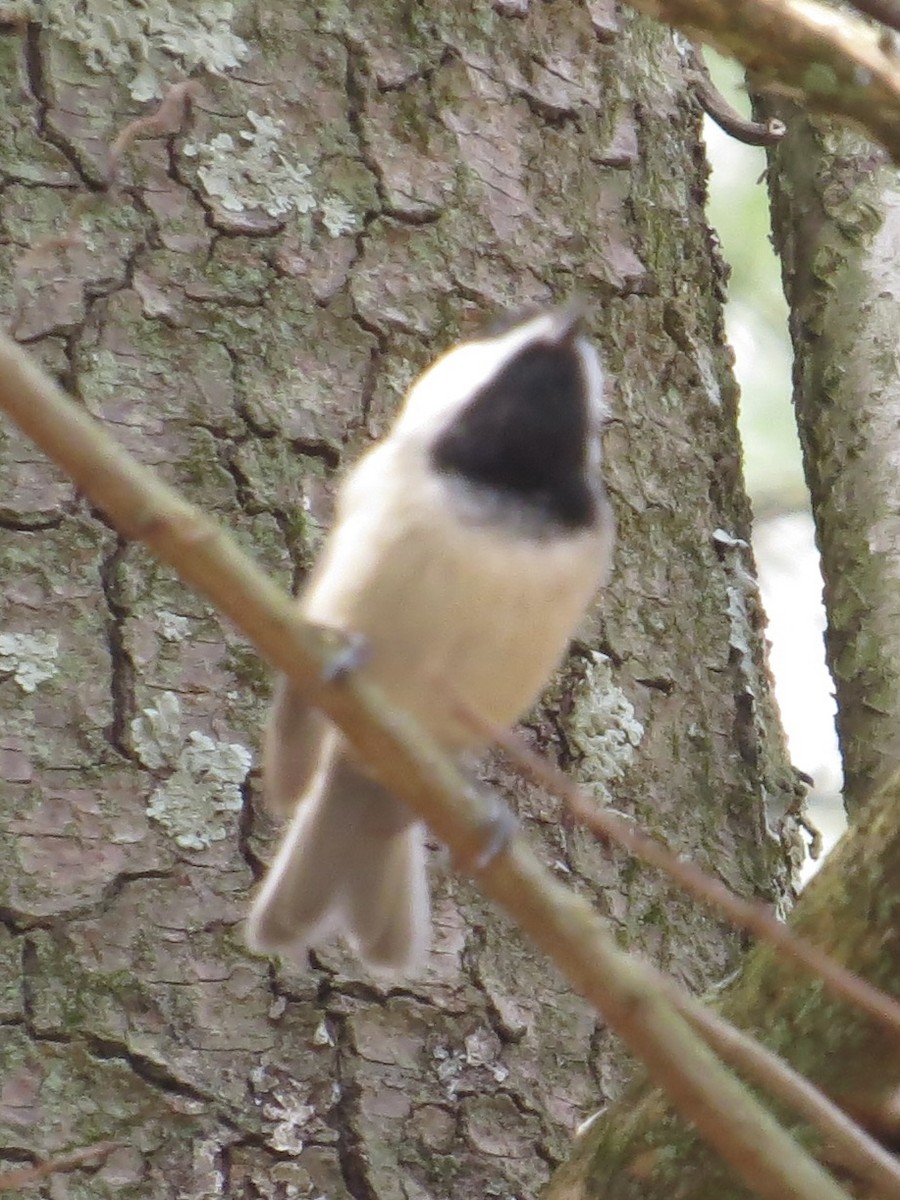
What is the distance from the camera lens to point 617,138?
2361mm

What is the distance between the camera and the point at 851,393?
2193 millimetres

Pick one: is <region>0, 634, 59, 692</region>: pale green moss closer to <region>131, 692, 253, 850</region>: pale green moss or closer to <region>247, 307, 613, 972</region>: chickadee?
<region>131, 692, 253, 850</region>: pale green moss

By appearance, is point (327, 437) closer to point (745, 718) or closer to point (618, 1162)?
point (745, 718)

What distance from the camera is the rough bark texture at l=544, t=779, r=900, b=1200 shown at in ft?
4.19

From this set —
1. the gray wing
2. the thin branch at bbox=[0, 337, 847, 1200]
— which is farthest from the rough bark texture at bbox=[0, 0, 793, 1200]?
the thin branch at bbox=[0, 337, 847, 1200]

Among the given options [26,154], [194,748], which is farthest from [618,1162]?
[26,154]

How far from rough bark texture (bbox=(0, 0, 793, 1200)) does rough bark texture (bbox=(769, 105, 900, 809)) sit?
0.15 meters

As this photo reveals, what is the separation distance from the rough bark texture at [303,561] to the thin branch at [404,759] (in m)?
0.78

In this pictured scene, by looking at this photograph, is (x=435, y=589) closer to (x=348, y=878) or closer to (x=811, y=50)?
(x=348, y=878)

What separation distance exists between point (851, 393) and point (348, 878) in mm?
952

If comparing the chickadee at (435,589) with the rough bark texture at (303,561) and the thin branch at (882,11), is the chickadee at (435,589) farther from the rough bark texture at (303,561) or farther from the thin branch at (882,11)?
the thin branch at (882,11)

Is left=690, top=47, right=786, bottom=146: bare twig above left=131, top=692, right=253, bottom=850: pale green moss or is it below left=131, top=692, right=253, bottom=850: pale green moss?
above

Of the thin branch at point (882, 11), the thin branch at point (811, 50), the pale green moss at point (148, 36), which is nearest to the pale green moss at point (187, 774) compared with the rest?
the pale green moss at point (148, 36)

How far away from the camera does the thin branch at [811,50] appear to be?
121cm
